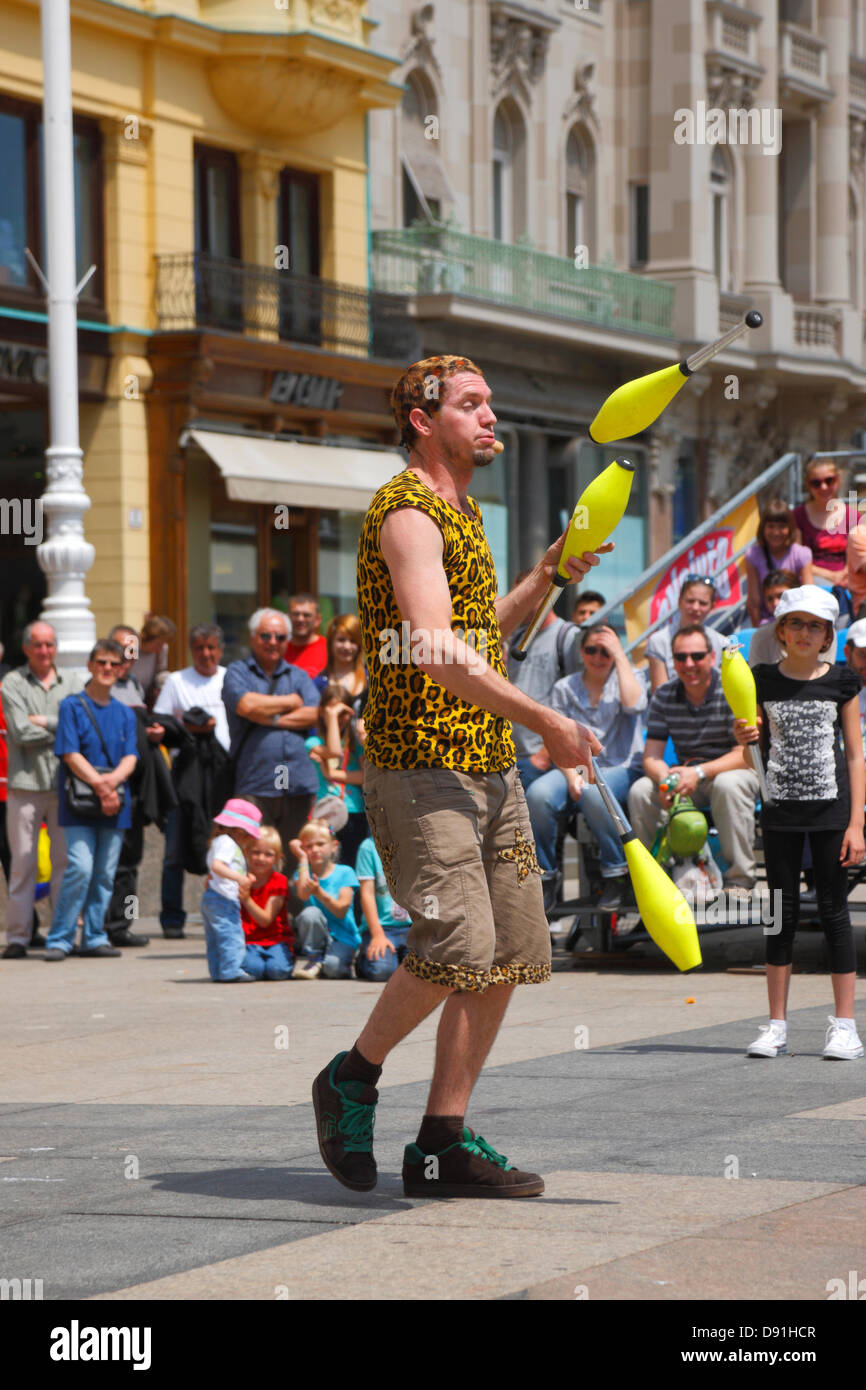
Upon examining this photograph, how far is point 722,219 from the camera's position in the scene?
37219 millimetres

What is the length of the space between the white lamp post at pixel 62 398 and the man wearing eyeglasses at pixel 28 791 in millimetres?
2298

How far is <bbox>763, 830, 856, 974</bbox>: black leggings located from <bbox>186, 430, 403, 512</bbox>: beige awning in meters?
17.0

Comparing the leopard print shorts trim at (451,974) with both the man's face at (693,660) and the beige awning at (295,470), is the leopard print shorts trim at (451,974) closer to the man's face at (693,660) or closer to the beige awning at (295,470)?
the man's face at (693,660)

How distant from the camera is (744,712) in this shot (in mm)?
8305

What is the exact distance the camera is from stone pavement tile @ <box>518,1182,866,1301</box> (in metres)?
4.70

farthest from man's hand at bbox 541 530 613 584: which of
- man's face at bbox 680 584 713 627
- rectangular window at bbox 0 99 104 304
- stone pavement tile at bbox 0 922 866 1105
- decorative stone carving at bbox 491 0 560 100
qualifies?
decorative stone carving at bbox 491 0 560 100

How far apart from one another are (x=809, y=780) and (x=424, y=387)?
127 inches

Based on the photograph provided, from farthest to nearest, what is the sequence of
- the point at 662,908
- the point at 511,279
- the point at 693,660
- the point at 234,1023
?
the point at 511,279 → the point at 693,660 → the point at 234,1023 → the point at 662,908

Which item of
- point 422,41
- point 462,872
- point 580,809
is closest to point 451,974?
point 462,872

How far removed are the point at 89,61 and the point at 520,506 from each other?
999cm

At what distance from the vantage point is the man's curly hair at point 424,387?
598 centimetres

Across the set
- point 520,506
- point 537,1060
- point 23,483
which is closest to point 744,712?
point 537,1060

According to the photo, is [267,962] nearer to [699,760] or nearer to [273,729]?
[273,729]

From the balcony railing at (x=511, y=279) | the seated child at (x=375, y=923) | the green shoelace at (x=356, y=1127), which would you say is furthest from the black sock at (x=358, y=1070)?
the balcony railing at (x=511, y=279)
